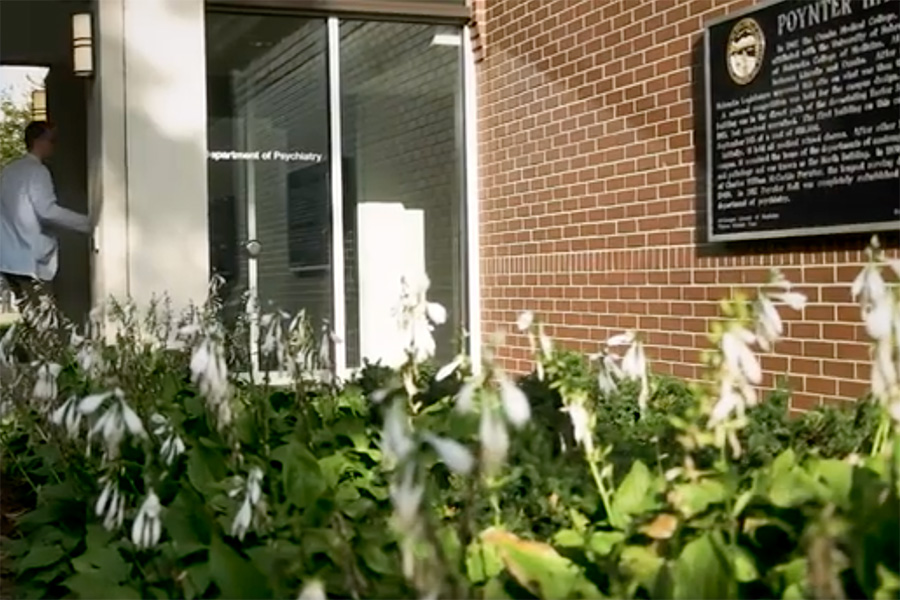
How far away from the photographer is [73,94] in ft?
31.7

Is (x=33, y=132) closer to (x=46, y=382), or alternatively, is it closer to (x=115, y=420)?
(x=46, y=382)

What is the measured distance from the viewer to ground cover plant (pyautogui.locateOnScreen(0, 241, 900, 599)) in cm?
250

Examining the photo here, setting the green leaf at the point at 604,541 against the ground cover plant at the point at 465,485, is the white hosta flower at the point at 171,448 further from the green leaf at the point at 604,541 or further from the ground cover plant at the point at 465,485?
the green leaf at the point at 604,541

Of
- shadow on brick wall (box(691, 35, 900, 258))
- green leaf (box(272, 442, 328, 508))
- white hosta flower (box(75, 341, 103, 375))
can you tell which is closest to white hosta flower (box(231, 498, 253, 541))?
green leaf (box(272, 442, 328, 508))

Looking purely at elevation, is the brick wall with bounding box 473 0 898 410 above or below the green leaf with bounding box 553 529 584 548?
above

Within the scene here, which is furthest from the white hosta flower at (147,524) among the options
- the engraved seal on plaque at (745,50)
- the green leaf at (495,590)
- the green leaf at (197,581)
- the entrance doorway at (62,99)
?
the entrance doorway at (62,99)

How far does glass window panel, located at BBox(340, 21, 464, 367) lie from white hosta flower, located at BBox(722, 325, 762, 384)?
6255mm

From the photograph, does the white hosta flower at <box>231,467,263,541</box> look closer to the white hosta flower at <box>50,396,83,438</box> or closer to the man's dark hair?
the white hosta flower at <box>50,396,83,438</box>

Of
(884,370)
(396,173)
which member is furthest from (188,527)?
(396,173)

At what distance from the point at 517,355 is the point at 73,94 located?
3.80 meters

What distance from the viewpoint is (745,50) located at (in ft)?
20.7

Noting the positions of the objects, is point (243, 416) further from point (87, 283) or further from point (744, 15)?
point (87, 283)

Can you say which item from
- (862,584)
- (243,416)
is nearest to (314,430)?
(243,416)

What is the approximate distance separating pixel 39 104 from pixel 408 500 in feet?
Answer: 28.7
